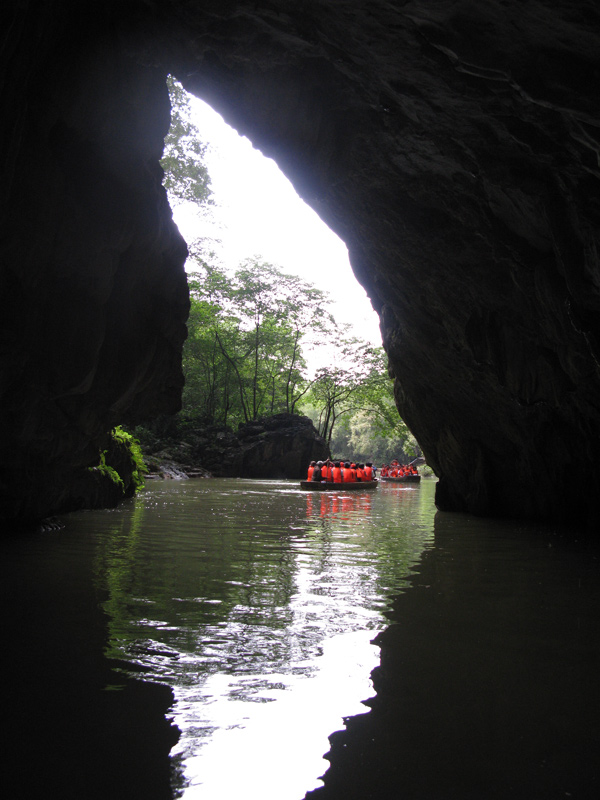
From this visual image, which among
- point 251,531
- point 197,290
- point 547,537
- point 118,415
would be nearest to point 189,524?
point 251,531

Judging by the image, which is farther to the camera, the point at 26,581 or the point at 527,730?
the point at 26,581

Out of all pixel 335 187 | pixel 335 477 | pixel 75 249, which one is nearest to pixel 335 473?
pixel 335 477

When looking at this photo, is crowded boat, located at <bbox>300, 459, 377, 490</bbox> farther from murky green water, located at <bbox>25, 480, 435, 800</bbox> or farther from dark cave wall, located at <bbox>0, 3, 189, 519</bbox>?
dark cave wall, located at <bbox>0, 3, 189, 519</bbox>

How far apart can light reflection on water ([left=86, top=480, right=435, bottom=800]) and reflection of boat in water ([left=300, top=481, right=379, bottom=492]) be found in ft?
39.0

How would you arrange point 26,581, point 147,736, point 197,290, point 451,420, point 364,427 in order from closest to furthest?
point 147,736 → point 26,581 → point 451,420 → point 197,290 → point 364,427

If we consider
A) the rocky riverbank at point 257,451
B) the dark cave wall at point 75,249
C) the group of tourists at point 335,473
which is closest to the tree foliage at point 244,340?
the rocky riverbank at point 257,451

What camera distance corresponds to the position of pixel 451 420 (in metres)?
13.4

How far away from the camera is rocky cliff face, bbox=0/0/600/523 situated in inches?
171

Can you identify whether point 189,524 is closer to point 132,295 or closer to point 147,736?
point 132,295

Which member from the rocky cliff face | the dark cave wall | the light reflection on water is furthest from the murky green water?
the rocky cliff face

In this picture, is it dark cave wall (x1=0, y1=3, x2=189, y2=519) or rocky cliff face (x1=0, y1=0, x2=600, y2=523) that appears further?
dark cave wall (x1=0, y1=3, x2=189, y2=519)

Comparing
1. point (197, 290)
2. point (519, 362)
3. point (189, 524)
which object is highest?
point (197, 290)

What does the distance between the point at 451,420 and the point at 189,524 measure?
6496mm

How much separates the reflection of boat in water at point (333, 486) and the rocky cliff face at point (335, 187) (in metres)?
10.7
